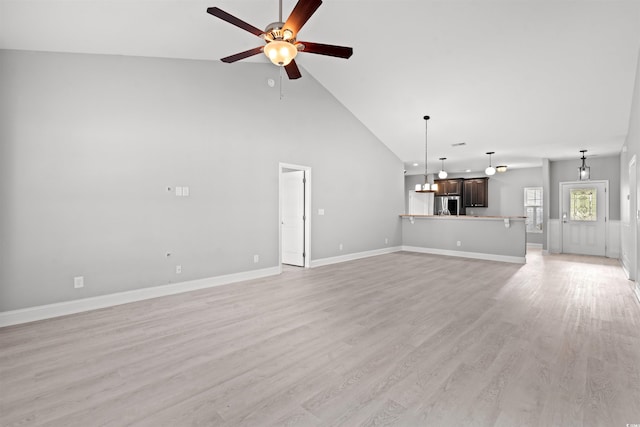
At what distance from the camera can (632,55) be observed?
13.4 feet

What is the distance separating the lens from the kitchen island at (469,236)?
7082 millimetres

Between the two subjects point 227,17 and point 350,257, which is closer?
point 227,17

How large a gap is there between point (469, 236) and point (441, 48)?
481 centimetres

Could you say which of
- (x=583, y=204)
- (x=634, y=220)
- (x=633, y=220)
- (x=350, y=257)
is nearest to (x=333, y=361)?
(x=350, y=257)

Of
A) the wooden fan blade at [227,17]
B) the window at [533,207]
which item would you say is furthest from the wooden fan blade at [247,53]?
the window at [533,207]

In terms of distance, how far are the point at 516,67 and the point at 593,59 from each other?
91 cm

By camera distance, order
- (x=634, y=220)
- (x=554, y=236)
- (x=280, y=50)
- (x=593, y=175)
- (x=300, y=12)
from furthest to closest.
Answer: (x=554, y=236) < (x=593, y=175) < (x=634, y=220) < (x=280, y=50) < (x=300, y=12)

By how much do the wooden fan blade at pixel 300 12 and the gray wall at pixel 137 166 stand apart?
2.62 m

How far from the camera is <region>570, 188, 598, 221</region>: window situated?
27.2 ft

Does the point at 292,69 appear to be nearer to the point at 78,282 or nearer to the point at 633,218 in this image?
the point at 78,282

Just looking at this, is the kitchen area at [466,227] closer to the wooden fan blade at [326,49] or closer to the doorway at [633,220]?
the doorway at [633,220]

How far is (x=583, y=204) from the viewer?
841 centimetres

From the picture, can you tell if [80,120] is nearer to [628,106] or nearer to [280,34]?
[280,34]

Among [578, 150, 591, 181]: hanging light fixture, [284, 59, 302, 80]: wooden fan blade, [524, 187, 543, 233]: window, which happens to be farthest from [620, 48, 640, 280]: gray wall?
[284, 59, 302, 80]: wooden fan blade
